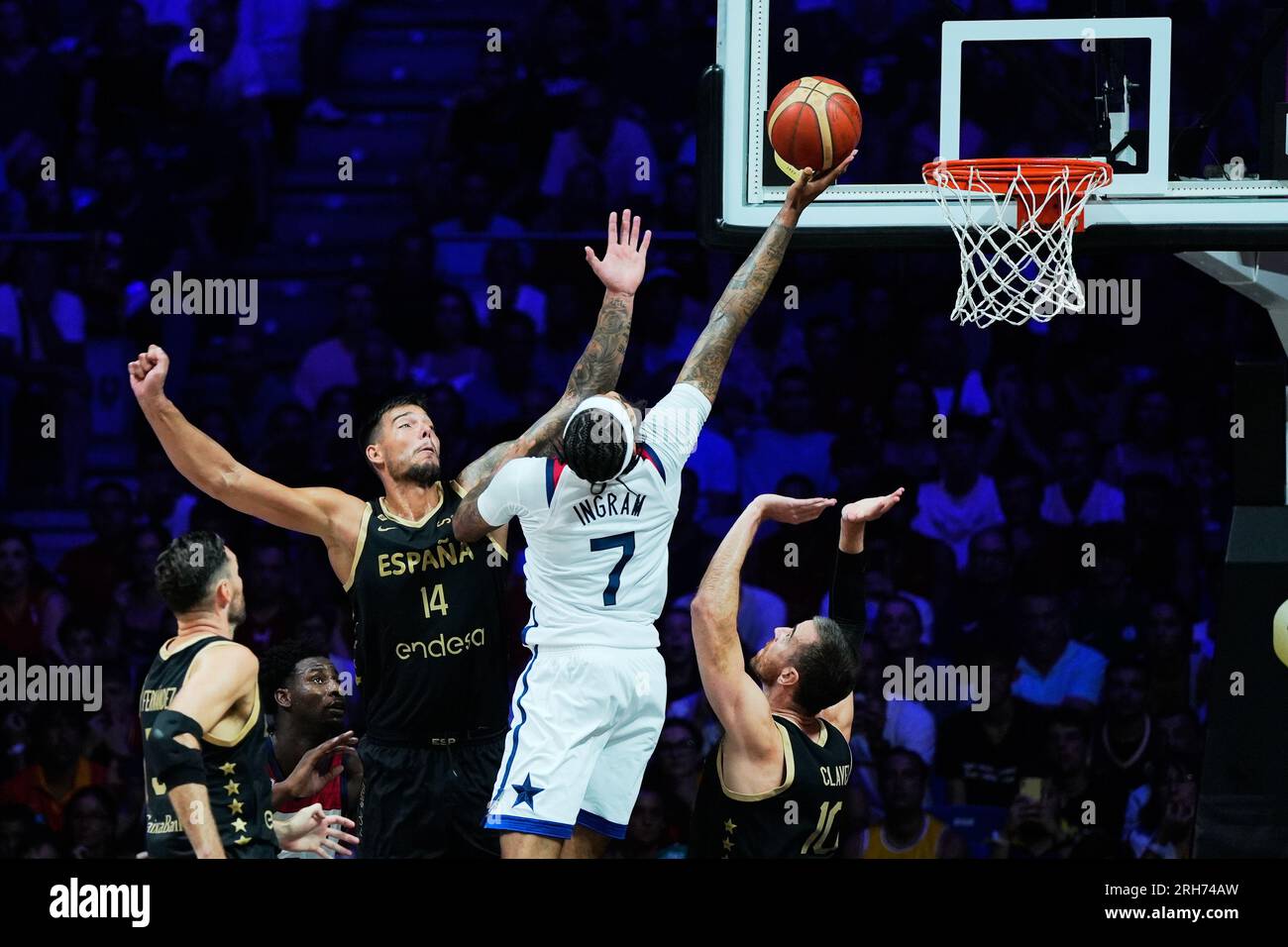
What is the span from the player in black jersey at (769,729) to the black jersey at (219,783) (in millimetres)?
1152

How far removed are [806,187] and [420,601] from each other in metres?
1.57

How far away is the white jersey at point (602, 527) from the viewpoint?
4.62m

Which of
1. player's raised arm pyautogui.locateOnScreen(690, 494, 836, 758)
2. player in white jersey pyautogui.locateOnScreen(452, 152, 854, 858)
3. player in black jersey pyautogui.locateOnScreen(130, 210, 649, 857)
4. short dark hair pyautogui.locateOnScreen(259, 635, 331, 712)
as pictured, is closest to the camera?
player in white jersey pyautogui.locateOnScreen(452, 152, 854, 858)

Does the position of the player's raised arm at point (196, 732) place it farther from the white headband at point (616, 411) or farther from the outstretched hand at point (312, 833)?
the white headband at point (616, 411)

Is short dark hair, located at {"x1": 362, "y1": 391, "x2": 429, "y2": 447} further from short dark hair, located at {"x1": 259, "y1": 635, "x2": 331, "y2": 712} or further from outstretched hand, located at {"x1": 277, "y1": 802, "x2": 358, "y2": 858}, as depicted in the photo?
outstretched hand, located at {"x1": 277, "y1": 802, "x2": 358, "y2": 858}

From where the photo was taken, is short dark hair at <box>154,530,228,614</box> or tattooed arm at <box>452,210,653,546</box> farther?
tattooed arm at <box>452,210,653,546</box>

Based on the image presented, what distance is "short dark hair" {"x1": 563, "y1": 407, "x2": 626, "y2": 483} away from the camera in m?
4.45

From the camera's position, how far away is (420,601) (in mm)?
4996

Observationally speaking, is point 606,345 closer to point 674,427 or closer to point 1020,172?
point 674,427

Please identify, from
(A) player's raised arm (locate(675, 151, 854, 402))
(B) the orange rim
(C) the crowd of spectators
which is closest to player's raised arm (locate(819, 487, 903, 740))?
(A) player's raised arm (locate(675, 151, 854, 402))

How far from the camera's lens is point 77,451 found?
7082 mm

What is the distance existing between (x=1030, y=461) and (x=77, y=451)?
374 centimetres

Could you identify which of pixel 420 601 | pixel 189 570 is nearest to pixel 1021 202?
pixel 420 601

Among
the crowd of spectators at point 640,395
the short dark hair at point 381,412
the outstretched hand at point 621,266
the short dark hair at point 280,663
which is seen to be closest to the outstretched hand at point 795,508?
the outstretched hand at point 621,266
